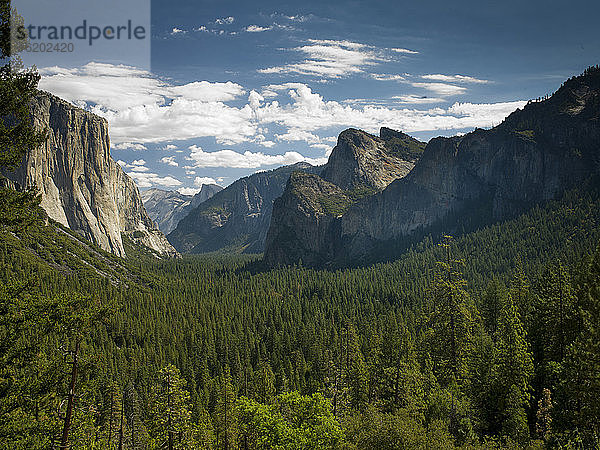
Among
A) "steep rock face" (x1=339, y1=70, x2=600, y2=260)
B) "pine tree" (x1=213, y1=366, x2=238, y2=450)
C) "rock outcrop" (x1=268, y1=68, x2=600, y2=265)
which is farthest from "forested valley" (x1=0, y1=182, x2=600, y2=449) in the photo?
"steep rock face" (x1=339, y1=70, x2=600, y2=260)

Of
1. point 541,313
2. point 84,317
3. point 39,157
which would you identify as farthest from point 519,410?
point 39,157

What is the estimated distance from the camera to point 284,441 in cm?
2655

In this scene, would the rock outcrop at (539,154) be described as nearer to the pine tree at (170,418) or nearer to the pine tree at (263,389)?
the pine tree at (263,389)

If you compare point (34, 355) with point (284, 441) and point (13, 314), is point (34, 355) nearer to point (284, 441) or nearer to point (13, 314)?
point (13, 314)

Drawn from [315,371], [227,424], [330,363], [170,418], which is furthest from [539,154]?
[170,418]

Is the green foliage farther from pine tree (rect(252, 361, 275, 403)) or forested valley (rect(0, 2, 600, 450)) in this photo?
pine tree (rect(252, 361, 275, 403))

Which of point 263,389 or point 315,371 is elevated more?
point 263,389

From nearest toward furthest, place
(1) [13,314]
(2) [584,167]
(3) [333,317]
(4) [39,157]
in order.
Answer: (1) [13,314] < (3) [333,317] < (2) [584,167] < (4) [39,157]

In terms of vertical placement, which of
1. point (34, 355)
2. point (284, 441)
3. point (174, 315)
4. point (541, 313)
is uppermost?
point (34, 355)

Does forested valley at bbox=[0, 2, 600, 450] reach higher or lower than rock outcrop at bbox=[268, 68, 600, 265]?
lower

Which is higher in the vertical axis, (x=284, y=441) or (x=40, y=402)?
(x=40, y=402)

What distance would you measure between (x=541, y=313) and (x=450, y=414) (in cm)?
1912

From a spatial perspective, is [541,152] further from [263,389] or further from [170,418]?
[170,418]

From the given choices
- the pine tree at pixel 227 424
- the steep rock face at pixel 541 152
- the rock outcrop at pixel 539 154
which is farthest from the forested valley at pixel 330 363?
the steep rock face at pixel 541 152
